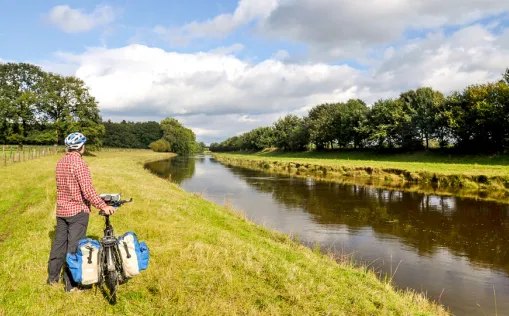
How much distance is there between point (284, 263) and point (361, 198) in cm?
1872

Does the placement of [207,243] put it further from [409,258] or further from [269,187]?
[269,187]

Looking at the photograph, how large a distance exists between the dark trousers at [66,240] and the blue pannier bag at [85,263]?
374mm

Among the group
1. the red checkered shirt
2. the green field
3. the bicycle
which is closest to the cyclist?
the red checkered shirt

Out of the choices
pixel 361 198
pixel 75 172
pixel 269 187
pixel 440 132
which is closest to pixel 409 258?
pixel 75 172

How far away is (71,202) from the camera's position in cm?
623

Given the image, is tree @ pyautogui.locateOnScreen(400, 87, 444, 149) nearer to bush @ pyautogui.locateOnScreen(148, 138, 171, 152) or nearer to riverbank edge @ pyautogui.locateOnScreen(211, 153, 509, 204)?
riverbank edge @ pyautogui.locateOnScreen(211, 153, 509, 204)

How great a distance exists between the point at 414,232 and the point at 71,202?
15.3 meters

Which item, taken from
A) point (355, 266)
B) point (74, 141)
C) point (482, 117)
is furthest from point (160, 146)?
point (74, 141)

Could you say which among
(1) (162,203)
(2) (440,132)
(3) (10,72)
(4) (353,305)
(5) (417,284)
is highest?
(3) (10,72)

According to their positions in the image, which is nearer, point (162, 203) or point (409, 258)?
point (409, 258)

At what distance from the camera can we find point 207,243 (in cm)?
972

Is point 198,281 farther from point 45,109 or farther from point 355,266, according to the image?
point 45,109

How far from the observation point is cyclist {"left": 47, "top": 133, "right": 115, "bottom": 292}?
6137 mm

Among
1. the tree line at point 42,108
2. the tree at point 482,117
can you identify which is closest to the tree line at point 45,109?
the tree line at point 42,108
